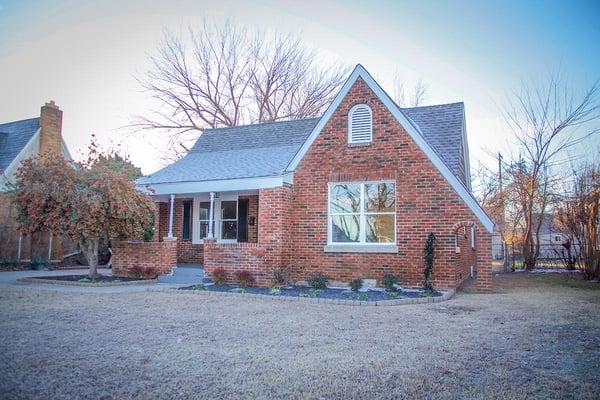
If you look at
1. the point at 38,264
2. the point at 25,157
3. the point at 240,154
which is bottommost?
the point at 38,264

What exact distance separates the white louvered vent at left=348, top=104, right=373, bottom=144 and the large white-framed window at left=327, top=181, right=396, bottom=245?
4.36 feet

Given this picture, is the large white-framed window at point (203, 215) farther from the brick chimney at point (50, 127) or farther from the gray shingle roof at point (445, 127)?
the brick chimney at point (50, 127)

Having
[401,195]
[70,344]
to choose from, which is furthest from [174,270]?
[70,344]

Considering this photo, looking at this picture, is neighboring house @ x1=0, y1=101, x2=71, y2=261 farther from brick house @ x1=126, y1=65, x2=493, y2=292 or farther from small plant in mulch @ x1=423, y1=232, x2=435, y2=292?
small plant in mulch @ x1=423, y1=232, x2=435, y2=292

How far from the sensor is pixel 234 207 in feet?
54.7

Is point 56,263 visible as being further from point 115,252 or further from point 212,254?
point 212,254

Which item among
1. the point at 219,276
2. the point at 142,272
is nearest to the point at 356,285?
the point at 219,276

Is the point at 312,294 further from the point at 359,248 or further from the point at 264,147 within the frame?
the point at 264,147

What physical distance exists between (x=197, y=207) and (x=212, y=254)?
4.07m

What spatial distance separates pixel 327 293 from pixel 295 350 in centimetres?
552

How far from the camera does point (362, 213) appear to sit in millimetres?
12703

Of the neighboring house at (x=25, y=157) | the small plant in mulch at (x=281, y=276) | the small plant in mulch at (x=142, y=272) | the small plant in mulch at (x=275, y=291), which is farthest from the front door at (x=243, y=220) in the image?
the neighboring house at (x=25, y=157)

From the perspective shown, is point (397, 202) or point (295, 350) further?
point (397, 202)

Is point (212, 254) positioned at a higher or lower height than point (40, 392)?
higher
